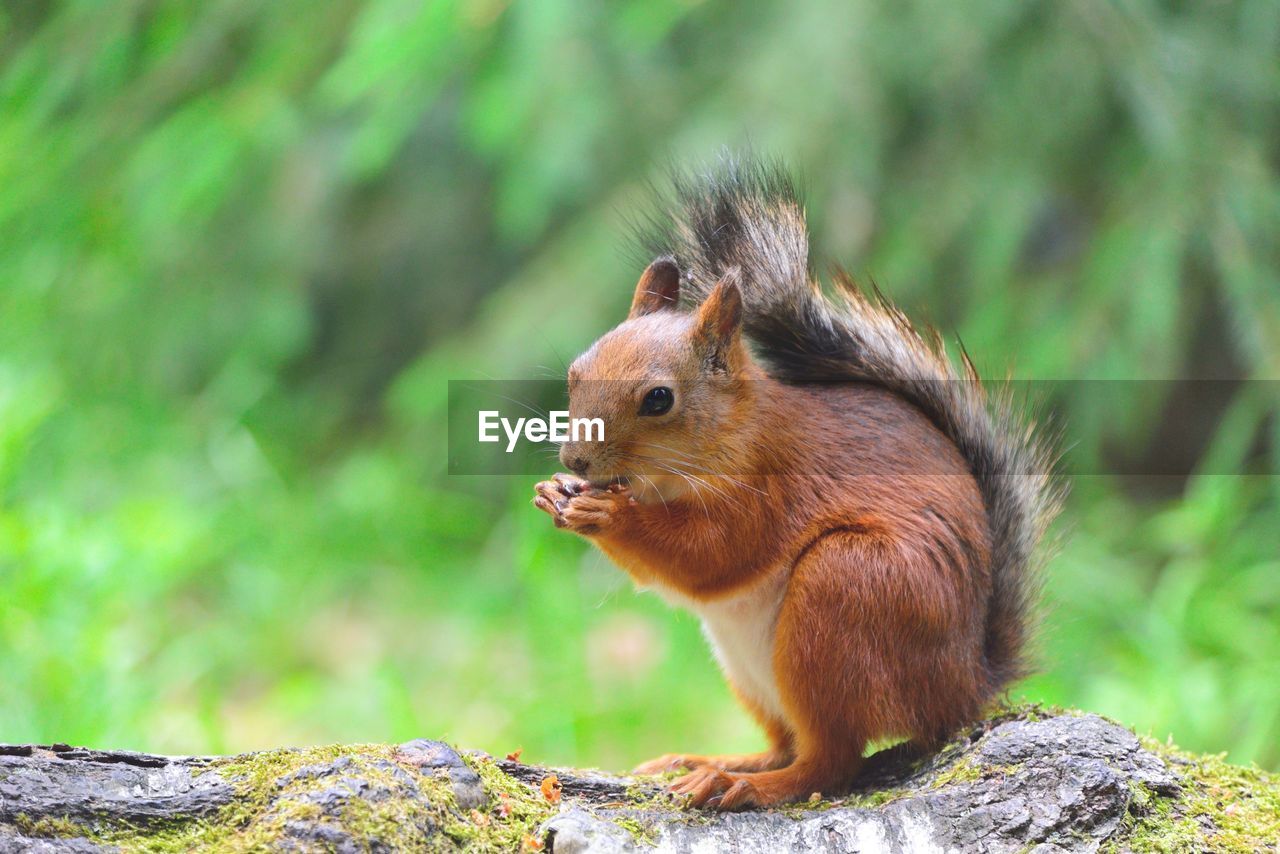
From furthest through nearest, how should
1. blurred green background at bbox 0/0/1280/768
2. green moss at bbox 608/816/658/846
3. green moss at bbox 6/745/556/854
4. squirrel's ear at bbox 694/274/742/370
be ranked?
blurred green background at bbox 0/0/1280/768
squirrel's ear at bbox 694/274/742/370
green moss at bbox 608/816/658/846
green moss at bbox 6/745/556/854

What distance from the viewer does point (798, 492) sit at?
1536 mm

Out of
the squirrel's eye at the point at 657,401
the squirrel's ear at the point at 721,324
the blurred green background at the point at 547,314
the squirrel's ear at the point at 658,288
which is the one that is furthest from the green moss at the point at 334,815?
the blurred green background at the point at 547,314

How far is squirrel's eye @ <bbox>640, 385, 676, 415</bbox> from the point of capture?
1513 millimetres

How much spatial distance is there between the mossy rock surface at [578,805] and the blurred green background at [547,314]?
16.2 inches

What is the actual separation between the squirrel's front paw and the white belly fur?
0.13m

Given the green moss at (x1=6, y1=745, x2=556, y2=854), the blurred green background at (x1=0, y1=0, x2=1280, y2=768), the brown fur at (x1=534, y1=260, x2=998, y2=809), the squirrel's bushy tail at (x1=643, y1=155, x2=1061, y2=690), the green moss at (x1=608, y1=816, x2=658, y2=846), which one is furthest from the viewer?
the blurred green background at (x1=0, y1=0, x2=1280, y2=768)

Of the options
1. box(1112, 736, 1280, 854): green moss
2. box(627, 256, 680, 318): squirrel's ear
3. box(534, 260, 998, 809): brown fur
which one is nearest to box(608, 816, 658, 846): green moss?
box(534, 260, 998, 809): brown fur

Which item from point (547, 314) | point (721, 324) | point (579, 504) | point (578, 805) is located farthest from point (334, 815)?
point (547, 314)

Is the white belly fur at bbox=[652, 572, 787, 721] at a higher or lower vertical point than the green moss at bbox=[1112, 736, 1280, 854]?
higher

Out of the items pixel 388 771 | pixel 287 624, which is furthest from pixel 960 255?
pixel 388 771

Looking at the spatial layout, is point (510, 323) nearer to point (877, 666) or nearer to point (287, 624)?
point (287, 624)

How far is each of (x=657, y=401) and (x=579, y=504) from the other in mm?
173

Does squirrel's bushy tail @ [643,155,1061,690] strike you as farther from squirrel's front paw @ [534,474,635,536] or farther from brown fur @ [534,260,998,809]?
squirrel's front paw @ [534,474,635,536]

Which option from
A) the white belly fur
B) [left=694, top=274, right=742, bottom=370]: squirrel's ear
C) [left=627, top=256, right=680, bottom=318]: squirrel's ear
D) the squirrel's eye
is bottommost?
the white belly fur
